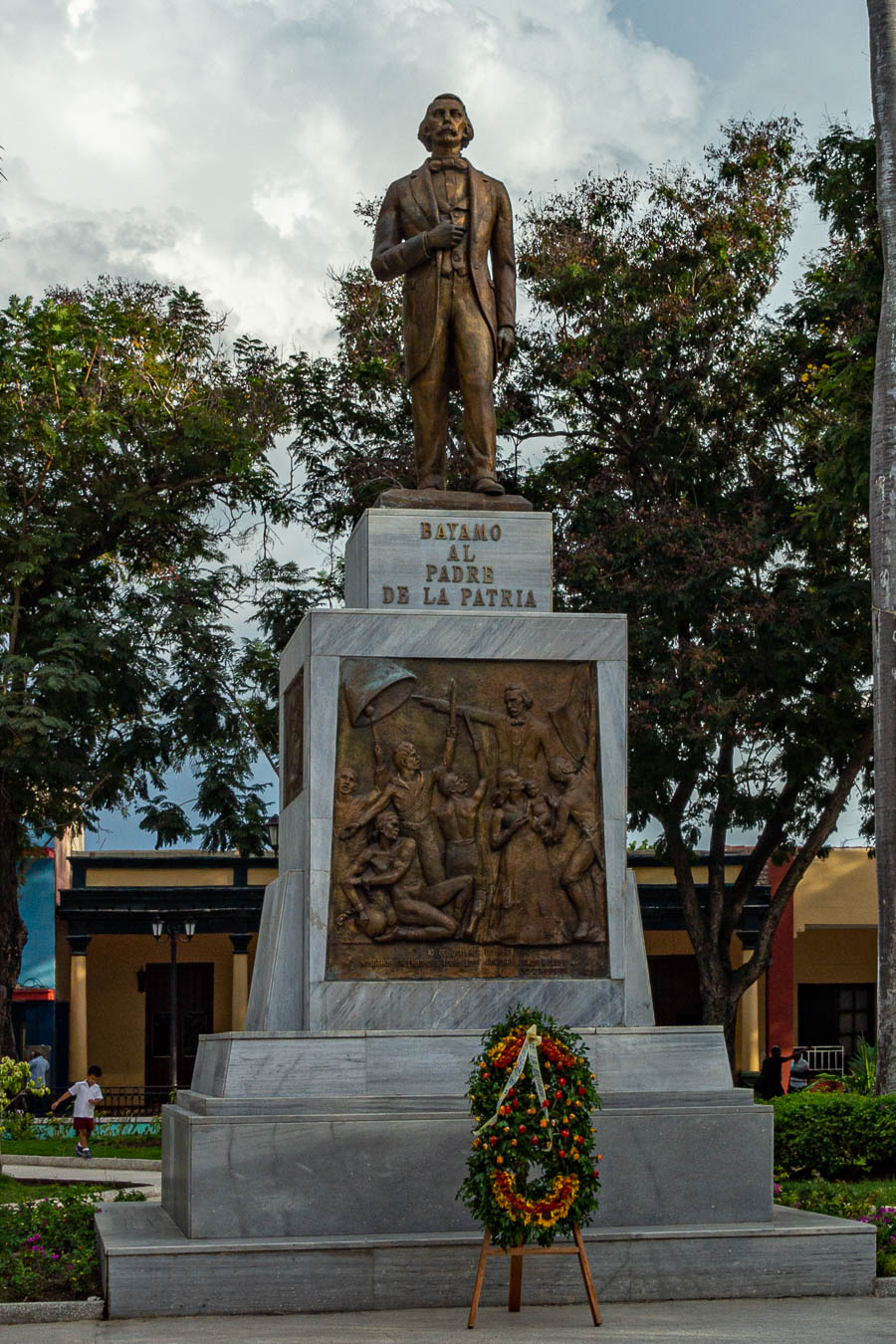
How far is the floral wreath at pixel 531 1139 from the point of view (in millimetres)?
8641

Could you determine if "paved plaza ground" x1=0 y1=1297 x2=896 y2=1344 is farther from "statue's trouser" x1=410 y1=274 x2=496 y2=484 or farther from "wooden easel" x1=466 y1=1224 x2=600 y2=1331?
"statue's trouser" x1=410 y1=274 x2=496 y2=484

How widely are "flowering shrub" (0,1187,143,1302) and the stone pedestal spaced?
17 cm

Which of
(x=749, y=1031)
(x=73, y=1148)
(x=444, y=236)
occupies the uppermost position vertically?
(x=444, y=236)

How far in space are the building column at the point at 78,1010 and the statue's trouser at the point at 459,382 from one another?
2244 cm

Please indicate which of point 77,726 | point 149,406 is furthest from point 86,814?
point 149,406

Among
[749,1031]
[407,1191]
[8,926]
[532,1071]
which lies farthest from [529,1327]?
[749,1031]

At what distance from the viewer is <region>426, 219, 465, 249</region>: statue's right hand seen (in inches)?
488

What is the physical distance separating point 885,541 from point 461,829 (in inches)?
355

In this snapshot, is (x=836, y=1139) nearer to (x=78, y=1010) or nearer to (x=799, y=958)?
(x=799, y=958)

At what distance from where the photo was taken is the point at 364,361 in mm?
25344

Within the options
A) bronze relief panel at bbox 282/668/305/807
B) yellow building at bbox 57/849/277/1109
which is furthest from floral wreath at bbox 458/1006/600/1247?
yellow building at bbox 57/849/277/1109

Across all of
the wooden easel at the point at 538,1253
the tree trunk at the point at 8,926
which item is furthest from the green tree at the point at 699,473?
the wooden easel at the point at 538,1253

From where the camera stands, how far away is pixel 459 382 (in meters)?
12.9

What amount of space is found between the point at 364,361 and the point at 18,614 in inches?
223
